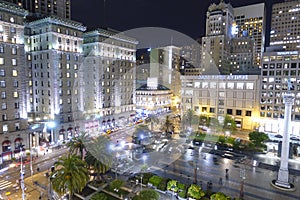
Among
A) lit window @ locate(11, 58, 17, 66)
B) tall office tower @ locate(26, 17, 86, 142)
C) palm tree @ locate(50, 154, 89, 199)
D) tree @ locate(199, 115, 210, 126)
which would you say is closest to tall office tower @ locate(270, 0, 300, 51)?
tree @ locate(199, 115, 210, 126)

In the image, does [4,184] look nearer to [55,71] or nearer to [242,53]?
[55,71]

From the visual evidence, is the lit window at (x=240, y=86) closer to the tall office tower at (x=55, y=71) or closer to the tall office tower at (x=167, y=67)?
the tall office tower at (x=55, y=71)

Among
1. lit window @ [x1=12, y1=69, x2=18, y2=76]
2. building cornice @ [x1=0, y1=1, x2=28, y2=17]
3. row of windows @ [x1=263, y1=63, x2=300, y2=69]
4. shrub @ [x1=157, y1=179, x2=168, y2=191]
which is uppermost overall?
building cornice @ [x1=0, y1=1, x2=28, y2=17]

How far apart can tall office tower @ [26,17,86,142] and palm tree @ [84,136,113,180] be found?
1281 inches

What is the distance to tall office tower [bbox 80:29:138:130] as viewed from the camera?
79000mm

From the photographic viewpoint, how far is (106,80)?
83.0 meters

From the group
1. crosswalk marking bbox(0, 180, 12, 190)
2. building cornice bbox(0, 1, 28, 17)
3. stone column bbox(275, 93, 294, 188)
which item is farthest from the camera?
building cornice bbox(0, 1, 28, 17)

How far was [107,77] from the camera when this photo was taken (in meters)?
83.3

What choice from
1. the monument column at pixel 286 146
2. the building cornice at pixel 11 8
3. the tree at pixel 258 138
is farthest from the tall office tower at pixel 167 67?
the monument column at pixel 286 146

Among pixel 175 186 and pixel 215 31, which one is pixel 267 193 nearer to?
pixel 175 186

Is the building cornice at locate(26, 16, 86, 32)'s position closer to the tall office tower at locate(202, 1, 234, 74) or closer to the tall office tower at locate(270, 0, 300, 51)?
the tall office tower at locate(202, 1, 234, 74)

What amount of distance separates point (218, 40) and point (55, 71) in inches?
3907

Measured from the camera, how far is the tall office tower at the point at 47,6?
95562 mm

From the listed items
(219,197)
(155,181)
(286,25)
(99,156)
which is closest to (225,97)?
(155,181)
